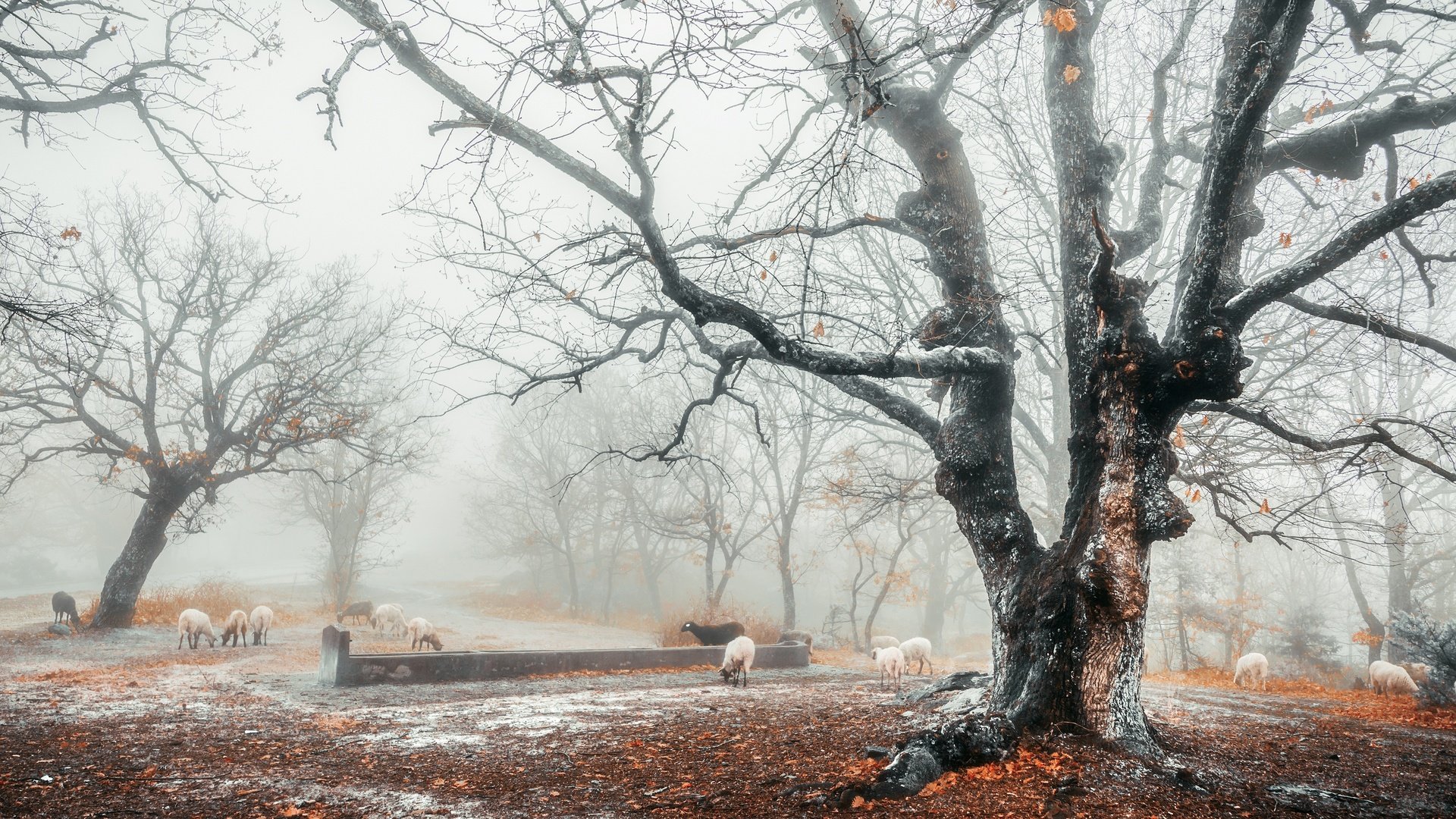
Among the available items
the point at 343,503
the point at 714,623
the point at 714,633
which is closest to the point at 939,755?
the point at 714,633

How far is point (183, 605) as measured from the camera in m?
20.1

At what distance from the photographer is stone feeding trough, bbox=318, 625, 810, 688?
1033 cm

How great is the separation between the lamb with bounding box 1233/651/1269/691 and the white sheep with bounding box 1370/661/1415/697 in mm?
1711

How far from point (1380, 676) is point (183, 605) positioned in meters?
Result: 27.6

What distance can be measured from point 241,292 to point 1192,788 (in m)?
22.8

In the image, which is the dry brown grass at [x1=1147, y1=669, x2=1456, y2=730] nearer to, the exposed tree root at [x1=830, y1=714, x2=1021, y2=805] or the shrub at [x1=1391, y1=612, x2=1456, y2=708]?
the shrub at [x1=1391, y1=612, x2=1456, y2=708]

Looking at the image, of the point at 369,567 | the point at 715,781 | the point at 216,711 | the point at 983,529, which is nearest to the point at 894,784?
the point at 715,781

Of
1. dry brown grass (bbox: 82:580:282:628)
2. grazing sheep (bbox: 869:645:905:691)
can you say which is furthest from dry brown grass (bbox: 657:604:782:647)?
dry brown grass (bbox: 82:580:282:628)

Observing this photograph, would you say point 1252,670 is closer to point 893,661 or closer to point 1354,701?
point 1354,701

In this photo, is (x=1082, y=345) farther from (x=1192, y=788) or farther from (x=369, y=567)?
(x=369, y=567)

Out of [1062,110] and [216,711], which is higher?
[1062,110]

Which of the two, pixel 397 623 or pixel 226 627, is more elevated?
pixel 226 627

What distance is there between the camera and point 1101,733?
15.5ft

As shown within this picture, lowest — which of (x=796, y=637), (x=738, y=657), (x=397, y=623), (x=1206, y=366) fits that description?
(x=397, y=623)
